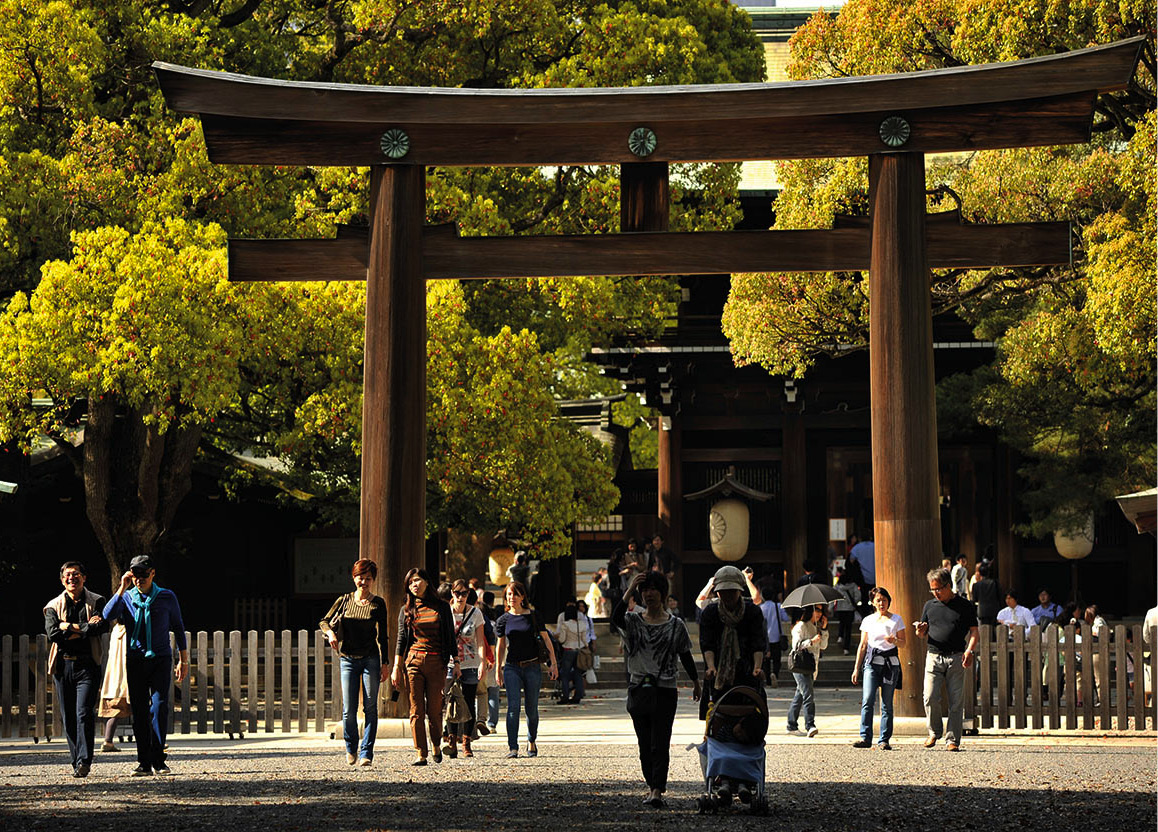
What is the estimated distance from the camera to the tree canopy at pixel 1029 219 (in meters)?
16.0

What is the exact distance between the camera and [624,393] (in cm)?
3272

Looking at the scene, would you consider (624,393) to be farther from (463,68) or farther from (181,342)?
(181,342)

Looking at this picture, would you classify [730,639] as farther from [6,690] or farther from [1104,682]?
[6,690]

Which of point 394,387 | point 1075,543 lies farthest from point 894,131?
point 1075,543

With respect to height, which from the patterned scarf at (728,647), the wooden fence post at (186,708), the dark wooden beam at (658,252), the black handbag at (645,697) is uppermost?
the dark wooden beam at (658,252)

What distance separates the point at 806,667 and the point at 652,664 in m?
5.30

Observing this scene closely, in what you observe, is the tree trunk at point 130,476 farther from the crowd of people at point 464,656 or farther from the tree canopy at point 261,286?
the crowd of people at point 464,656

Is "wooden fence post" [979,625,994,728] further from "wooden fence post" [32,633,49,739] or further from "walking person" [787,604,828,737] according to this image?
"wooden fence post" [32,633,49,739]

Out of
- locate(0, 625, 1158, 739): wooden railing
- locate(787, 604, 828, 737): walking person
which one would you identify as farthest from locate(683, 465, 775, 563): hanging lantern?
locate(0, 625, 1158, 739): wooden railing

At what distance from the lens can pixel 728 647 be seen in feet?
30.9

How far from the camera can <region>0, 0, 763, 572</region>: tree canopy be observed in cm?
1703

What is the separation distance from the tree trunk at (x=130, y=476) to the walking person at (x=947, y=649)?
10.0m

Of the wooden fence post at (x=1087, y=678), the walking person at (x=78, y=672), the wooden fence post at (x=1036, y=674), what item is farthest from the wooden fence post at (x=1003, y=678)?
the walking person at (x=78, y=672)

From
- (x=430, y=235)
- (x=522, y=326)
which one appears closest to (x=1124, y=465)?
(x=522, y=326)
